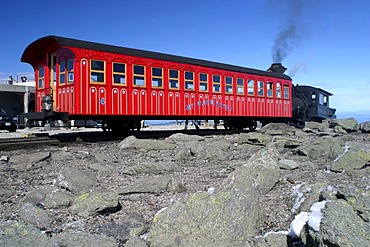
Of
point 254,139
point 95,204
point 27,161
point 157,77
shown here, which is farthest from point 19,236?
point 157,77

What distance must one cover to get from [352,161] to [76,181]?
17.0 feet

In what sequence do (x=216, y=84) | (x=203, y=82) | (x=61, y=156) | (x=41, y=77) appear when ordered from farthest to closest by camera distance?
1. (x=216, y=84)
2. (x=203, y=82)
3. (x=41, y=77)
4. (x=61, y=156)

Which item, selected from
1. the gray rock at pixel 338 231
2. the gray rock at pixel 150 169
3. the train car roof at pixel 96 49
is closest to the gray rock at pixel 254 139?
the train car roof at pixel 96 49

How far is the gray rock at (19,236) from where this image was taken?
326cm

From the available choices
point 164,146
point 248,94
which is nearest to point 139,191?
point 164,146

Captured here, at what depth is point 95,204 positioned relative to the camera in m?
4.57

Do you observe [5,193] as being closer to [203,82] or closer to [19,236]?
[19,236]

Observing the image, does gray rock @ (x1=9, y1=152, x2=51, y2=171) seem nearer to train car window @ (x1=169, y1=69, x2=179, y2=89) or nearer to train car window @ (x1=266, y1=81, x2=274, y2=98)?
train car window @ (x1=169, y1=69, x2=179, y2=89)

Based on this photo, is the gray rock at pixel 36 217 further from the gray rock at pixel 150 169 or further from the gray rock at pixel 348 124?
the gray rock at pixel 348 124

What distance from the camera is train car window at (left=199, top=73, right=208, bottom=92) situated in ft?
49.8

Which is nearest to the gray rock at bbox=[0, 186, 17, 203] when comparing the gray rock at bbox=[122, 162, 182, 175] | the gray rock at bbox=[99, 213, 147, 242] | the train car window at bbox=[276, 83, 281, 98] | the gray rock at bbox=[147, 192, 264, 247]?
the gray rock at bbox=[99, 213, 147, 242]

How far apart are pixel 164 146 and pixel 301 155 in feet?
12.7

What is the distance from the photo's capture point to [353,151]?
7.15 meters

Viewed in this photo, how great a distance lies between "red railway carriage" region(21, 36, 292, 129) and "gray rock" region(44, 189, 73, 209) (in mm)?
6865
